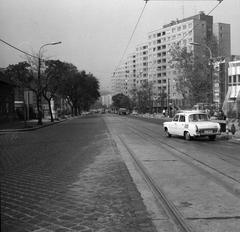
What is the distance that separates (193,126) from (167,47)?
94885mm

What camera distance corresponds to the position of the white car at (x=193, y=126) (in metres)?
15.6

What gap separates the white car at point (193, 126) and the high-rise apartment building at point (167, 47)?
63.1 meters

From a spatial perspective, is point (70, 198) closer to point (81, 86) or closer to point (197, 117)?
point (197, 117)

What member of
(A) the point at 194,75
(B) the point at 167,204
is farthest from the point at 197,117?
(A) the point at 194,75

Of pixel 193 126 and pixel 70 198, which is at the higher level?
pixel 193 126

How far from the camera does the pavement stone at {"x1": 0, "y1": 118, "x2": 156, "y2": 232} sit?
4.44 meters

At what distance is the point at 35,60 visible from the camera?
1460 inches

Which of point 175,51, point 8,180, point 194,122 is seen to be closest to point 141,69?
point 175,51

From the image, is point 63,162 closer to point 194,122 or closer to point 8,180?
point 8,180

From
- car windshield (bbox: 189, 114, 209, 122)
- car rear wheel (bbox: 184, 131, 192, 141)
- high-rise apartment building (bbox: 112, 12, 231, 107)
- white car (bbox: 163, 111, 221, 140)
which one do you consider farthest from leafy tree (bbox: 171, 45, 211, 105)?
high-rise apartment building (bbox: 112, 12, 231, 107)

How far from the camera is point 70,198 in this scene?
5750 millimetres

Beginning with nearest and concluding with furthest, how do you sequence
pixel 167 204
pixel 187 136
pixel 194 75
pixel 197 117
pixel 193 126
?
pixel 167 204
pixel 193 126
pixel 187 136
pixel 197 117
pixel 194 75

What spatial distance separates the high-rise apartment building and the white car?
63.1 m

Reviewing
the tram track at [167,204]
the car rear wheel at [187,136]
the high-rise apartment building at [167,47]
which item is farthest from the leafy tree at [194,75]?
the high-rise apartment building at [167,47]
